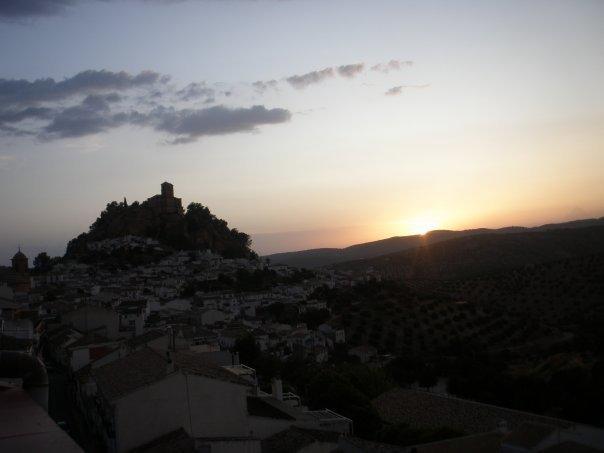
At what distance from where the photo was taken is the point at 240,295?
64.4m

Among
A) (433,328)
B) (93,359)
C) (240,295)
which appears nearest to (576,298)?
(433,328)

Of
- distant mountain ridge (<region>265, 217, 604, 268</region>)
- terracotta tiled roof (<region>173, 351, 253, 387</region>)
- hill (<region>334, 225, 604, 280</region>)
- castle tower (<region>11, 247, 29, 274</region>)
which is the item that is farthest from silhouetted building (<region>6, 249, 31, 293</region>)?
distant mountain ridge (<region>265, 217, 604, 268</region>)

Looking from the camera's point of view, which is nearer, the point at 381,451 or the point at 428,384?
the point at 381,451

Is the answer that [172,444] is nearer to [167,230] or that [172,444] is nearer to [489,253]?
[489,253]

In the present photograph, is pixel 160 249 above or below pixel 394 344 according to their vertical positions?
above

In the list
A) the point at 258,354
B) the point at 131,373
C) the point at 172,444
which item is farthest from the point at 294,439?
the point at 258,354

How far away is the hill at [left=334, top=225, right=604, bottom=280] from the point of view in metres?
91.8

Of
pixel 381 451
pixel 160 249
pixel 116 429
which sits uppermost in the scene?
pixel 160 249

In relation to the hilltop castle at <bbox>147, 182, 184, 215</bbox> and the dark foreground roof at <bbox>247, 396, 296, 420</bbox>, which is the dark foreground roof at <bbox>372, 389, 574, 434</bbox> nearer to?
the dark foreground roof at <bbox>247, 396, 296, 420</bbox>

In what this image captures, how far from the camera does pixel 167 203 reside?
11056 centimetres

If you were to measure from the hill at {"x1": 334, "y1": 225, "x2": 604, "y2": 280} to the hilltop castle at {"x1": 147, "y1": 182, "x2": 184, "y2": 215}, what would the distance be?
3545 centimetres

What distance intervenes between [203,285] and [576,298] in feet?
136

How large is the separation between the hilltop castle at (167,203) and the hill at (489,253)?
1396 inches

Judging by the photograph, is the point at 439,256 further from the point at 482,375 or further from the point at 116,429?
the point at 116,429
